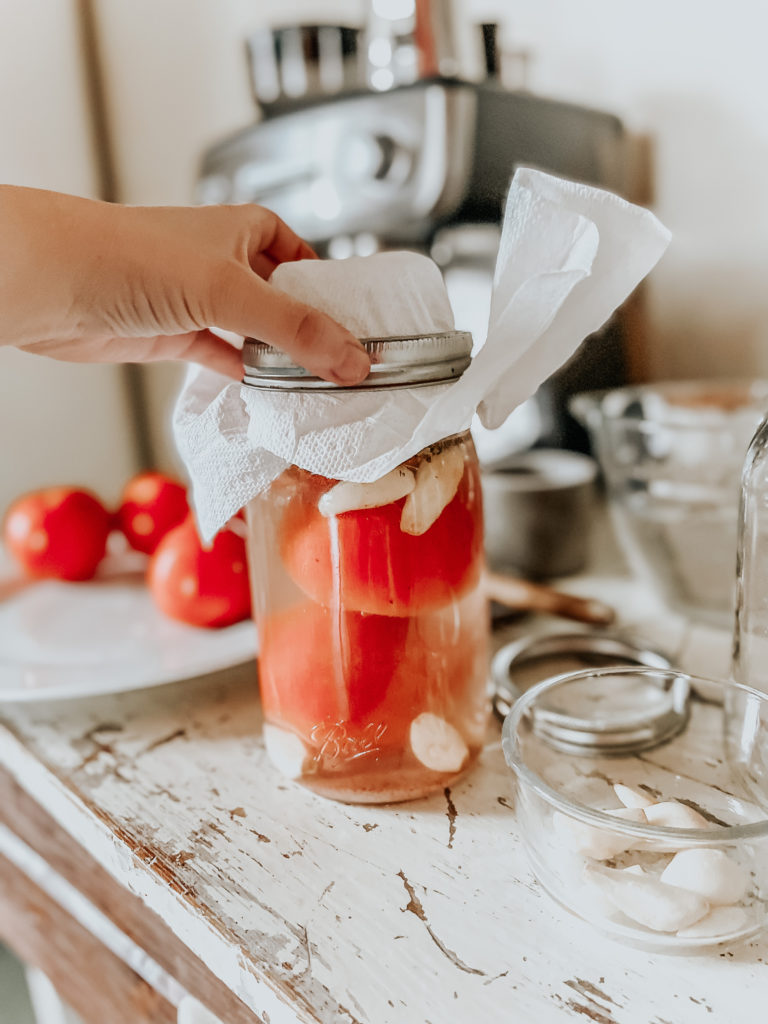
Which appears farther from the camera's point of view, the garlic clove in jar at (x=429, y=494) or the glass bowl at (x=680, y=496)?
the glass bowl at (x=680, y=496)

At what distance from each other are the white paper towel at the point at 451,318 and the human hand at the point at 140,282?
0.06ft

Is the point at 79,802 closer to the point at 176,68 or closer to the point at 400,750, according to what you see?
the point at 400,750

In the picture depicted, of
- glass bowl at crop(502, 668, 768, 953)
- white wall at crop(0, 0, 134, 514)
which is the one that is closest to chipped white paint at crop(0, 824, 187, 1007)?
glass bowl at crop(502, 668, 768, 953)

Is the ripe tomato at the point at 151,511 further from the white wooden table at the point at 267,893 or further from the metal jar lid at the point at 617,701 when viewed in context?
the metal jar lid at the point at 617,701

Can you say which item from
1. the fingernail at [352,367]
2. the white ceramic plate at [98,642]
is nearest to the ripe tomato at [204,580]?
the white ceramic plate at [98,642]

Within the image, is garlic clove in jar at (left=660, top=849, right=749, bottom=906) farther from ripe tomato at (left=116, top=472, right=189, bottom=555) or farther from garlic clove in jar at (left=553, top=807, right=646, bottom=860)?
ripe tomato at (left=116, top=472, right=189, bottom=555)

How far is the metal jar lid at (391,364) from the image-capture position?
34cm

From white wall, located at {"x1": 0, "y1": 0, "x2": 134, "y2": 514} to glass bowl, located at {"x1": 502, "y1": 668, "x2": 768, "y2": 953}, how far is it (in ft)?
3.66

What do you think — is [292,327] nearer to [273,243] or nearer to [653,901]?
[273,243]

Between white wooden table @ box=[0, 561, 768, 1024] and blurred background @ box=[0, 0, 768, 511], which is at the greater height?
blurred background @ box=[0, 0, 768, 511]

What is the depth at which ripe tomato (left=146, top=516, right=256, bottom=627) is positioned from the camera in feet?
1.82

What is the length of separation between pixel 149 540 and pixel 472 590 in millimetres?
407

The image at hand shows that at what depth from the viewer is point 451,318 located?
1.24 ft

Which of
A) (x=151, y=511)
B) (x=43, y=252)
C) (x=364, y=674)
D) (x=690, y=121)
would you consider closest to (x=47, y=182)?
(x=151, y=511)
